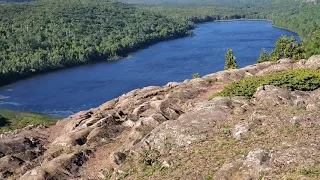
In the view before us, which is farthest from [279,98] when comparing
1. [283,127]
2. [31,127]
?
[31,127]

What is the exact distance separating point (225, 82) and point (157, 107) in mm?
10864

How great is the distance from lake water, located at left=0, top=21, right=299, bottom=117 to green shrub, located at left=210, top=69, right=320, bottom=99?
210 feet

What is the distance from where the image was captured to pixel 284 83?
34.4 meters

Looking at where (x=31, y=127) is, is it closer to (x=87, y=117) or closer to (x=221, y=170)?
(x=87, y=117)

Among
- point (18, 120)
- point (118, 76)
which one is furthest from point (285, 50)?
point (118, 76)

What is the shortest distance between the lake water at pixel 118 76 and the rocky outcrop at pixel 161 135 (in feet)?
200

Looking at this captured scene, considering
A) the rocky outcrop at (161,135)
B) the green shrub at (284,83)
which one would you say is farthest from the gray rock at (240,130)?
the green shrub at (284,83)

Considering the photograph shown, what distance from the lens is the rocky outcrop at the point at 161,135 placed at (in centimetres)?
2262

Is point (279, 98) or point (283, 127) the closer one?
point (283, 127)

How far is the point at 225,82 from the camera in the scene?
42688 millimetres

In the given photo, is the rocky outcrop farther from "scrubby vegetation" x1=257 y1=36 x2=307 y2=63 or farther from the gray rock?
"scrubby vegetation" x1=257 y1=36 x2=307 y2=63

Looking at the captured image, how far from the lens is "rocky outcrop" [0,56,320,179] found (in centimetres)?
2262

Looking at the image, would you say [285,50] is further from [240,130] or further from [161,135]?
[161,135]

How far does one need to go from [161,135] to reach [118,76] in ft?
334
